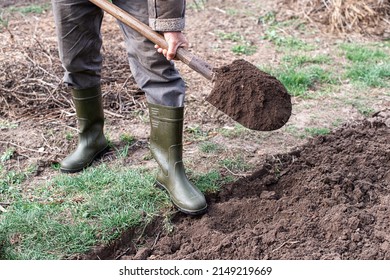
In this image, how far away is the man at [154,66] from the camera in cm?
319

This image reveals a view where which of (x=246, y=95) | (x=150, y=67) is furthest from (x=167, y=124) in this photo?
(x=246, y=95)

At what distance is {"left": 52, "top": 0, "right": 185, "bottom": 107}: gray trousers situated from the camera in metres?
3.35

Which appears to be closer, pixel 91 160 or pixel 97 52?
pixel 97 52

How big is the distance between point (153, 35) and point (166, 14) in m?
0.13

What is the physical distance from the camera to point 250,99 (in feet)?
10.7

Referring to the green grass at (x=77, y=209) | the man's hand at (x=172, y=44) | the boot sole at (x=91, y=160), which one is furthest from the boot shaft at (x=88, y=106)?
the man's hand at (x=172, y=44)

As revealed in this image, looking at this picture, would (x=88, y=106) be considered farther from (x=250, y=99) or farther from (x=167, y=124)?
(x=250, y=99)

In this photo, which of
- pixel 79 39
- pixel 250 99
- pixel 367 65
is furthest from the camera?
pixel 367 65

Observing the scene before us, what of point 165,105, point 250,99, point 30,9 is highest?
point 250,99

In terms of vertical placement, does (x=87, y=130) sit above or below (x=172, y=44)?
below

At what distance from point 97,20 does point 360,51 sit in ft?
10.5

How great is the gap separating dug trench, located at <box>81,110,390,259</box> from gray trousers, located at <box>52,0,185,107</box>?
71 centimetres

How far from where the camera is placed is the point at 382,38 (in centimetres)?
652
